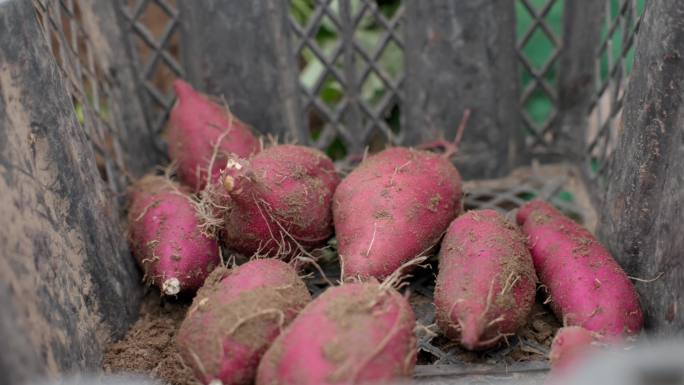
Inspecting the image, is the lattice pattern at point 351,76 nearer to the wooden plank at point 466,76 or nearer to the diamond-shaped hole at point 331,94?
the wooden plank at point 466,76

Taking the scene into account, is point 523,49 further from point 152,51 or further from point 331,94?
point 152,51

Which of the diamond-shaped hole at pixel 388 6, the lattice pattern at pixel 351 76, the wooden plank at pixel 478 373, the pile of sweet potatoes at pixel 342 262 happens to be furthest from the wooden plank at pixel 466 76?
the wooden plank at pixel 478 373

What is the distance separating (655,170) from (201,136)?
3.18 ft

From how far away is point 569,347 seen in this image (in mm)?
1047

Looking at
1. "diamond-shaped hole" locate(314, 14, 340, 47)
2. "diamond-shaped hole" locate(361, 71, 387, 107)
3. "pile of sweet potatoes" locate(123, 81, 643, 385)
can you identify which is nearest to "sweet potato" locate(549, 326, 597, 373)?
"pile of sweet potatoes" locate(123, 81, 643, 385)

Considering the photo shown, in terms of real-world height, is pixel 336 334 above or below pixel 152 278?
above

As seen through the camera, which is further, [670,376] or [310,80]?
[310,80]

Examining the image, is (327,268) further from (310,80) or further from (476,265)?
(310,80)

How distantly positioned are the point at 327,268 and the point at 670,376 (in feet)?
3.04

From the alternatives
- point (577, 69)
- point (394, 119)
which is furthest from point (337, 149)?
point (577, 69)

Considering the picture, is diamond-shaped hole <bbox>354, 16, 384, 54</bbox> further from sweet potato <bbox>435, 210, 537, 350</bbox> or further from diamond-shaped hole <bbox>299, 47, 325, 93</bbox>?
sweet potato <bbox>435, 210, 537, 350</bbox>

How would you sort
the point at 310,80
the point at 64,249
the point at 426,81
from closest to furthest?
the point at 64,249, the point at 426,81, the point at 310,80

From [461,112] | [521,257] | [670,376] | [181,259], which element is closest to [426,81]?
[461,112]

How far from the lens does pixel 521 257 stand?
1275mm
